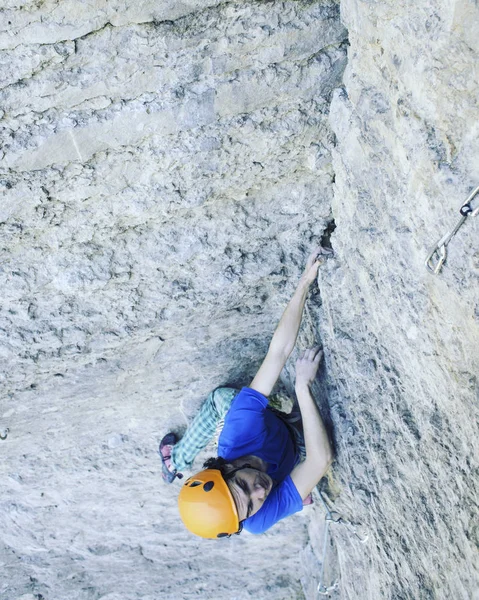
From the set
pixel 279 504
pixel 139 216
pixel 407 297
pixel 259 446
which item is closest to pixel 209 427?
pixel 259 446

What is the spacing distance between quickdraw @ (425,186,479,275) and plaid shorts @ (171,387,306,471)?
1.55 metres

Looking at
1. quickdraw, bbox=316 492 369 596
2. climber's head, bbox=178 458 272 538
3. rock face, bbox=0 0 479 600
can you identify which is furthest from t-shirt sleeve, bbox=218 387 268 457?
quickdraw, bbox=316 492 369 596

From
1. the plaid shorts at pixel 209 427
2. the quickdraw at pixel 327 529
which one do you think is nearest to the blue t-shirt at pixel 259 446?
the plaid shorts at pixel 209 427

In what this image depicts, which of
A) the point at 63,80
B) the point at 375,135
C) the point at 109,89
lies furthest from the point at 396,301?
the point at 63,80

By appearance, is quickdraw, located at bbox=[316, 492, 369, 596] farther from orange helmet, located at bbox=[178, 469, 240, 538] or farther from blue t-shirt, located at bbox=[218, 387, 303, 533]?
orange helmet, located at bbox=[178, 469, 240, 538]

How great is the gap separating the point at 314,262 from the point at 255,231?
12.2 inches

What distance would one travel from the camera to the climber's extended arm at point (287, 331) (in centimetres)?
256

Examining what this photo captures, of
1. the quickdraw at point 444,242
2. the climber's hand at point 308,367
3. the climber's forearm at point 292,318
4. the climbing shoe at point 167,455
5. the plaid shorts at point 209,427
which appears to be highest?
the quickdraw at point 444,242

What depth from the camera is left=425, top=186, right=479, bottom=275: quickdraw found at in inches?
54.1

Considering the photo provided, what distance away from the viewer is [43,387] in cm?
293

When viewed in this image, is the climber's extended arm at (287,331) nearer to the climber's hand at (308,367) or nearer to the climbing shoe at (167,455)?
the climber's hand at (308,367)

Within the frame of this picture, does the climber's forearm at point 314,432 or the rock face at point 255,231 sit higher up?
the rock face at point 255,231

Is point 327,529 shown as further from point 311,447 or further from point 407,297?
point 407,297

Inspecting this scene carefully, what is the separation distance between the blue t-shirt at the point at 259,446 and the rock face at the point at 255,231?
0.31 m
